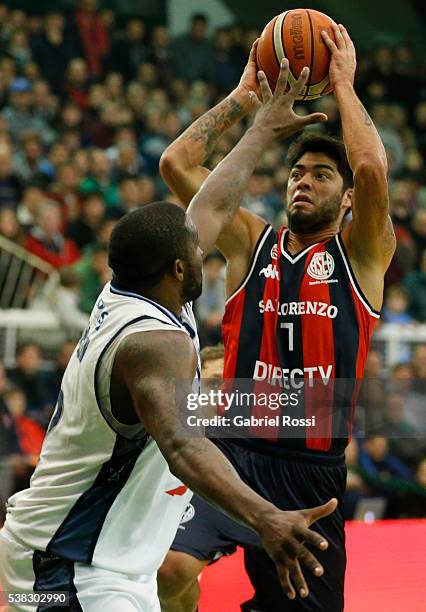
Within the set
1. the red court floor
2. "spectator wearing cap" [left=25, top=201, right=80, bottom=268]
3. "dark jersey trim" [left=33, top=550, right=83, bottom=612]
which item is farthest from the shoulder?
"spectator wearing cap" [left=25, top=201, right=80, bottom=268]

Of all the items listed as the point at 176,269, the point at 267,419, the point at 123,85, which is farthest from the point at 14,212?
the point at 176,269

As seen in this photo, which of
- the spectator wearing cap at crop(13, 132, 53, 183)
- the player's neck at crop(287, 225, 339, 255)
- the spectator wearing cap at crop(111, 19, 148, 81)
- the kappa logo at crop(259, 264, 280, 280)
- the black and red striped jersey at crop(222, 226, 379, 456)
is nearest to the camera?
the black and red striped jersey at crop(222, 226, 379, 456)

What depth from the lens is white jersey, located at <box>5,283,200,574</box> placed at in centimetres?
329

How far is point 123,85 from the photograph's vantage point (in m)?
15.3

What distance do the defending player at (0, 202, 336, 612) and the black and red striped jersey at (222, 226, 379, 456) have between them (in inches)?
43.8

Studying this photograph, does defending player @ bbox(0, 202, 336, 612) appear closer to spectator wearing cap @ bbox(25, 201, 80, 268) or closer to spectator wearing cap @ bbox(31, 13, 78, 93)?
spectator wearing cap @ bbox(25, 201, 80, 268)

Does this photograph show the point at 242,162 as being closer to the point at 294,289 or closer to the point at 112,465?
the point at 294,289

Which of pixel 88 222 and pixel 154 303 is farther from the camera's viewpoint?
pixel 88 222

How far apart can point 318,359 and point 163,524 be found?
1245mm

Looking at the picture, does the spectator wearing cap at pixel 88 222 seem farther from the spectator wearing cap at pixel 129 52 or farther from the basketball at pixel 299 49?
the basketball at pixel 299 49

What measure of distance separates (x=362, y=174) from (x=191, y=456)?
5.94 feet

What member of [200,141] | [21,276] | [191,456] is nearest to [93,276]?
[21,276]

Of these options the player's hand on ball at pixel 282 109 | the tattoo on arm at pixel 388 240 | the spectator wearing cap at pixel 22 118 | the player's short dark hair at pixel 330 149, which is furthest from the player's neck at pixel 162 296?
the spectator wearing cap at pixel 22 118

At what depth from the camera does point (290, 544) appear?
2760 mm
